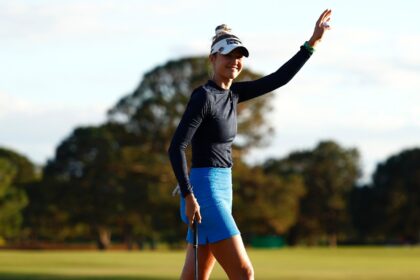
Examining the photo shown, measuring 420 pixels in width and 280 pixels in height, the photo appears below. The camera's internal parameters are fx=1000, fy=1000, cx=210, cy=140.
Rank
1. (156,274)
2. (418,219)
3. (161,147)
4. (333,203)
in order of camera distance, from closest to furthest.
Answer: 1. (156,274)
2. (161,147)
3. (418,219)
4. (333,203)

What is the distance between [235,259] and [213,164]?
64 centimetres

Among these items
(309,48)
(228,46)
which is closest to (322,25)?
(309,48)

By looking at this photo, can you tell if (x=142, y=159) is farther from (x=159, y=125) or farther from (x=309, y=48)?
(x=309, y=48)

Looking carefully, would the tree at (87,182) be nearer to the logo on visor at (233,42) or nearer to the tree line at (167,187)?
the tree line at (167,187)

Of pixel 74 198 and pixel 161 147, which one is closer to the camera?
pixel 161 147

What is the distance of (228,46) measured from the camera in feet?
21.6

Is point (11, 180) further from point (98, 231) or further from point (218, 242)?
point (218, 242)

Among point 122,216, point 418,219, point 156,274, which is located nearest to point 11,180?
point 122,216

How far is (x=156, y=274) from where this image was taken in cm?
2516

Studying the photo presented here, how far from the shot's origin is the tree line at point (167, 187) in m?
64.8

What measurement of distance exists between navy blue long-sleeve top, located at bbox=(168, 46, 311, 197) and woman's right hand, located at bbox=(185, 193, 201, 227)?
0.04m

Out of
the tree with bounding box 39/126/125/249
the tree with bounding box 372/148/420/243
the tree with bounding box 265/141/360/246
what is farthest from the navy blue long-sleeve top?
the tree with bounding box 265/141/360/246

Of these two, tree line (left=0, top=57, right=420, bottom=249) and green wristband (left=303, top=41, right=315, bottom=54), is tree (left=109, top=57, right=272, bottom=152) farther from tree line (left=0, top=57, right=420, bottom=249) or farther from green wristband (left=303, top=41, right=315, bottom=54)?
green wristband (left=303, top=41, right=315, bottom=54)

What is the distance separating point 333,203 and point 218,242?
288 feet
